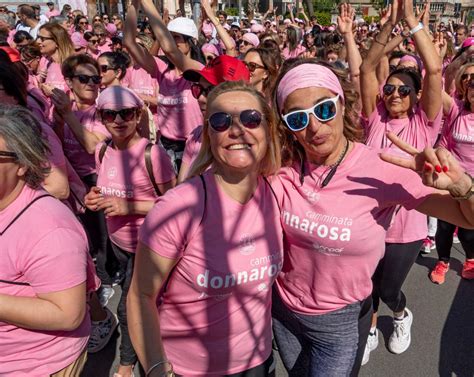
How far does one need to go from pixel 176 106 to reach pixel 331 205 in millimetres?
3079

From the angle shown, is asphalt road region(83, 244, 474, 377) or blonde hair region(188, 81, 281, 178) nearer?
blonde hair region(188, 81, 281, 178)

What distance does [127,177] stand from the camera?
110 inches

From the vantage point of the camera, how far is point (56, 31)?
561 cm

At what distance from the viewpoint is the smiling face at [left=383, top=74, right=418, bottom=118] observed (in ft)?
9.93

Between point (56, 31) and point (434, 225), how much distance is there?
17.1ft

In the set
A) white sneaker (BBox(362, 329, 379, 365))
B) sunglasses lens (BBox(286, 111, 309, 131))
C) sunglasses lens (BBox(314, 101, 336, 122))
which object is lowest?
white sneaker (BBox(362, 329, 379, 365))

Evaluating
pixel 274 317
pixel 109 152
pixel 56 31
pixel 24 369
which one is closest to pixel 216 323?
pixel 274 317

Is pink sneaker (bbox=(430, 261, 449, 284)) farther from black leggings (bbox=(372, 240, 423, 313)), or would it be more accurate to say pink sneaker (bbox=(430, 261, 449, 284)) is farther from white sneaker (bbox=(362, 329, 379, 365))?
black leggings (bbox=(372, 240, 423, 313))

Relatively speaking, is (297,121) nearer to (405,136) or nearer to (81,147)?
(405,136)

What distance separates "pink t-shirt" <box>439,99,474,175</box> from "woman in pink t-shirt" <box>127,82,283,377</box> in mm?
2583

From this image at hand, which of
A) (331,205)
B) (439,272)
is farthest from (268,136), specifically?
(439,272)

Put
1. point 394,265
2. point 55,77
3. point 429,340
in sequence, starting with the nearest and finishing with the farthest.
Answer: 1. point 394,265
2. point 429,340
3. point 55,77

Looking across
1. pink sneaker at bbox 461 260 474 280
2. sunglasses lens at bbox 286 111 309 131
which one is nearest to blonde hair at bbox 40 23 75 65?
sunglasses lens at bbox 286 111 309 131

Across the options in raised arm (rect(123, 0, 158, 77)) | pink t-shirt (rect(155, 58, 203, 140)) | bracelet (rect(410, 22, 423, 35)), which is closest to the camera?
bracelet (rect(410, 22, 423, 35))
